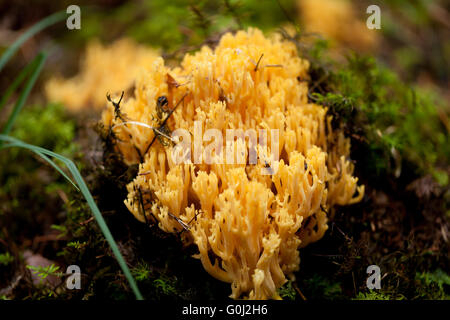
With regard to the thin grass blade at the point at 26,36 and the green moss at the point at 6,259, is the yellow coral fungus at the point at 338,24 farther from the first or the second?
the green moss at the point at 6,259

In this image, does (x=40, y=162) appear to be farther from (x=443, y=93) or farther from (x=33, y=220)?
(x=443, y=93)

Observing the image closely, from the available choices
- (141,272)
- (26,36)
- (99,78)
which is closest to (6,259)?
(141,272)

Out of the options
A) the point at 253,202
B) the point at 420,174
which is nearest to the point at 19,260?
the point at 253,202

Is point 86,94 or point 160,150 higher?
point 86,94

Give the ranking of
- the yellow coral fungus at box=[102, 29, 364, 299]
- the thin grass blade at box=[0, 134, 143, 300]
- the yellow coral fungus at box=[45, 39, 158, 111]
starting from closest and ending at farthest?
the thin grass blade at box=[0, 134, 143, 300], the yellow coral fungus at box=[102, 29, 364, 299], the yellow coral fungus at box=[45, 39, 158, 111]

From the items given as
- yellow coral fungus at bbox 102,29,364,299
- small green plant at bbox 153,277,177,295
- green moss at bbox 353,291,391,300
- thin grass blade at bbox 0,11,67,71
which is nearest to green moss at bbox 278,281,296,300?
yellow coral fungus at bbox 102,29,364,299

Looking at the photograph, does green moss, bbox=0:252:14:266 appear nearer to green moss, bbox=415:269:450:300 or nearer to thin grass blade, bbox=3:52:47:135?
thin grass blade, bbox=3:52:47:135

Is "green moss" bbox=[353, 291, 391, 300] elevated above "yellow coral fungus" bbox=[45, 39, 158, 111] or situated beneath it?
situated beneath

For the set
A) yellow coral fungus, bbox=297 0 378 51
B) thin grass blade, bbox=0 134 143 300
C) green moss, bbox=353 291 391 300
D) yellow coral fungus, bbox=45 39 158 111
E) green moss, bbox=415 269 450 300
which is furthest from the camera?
yellow coral fungus, bbox=297 0 378 51
